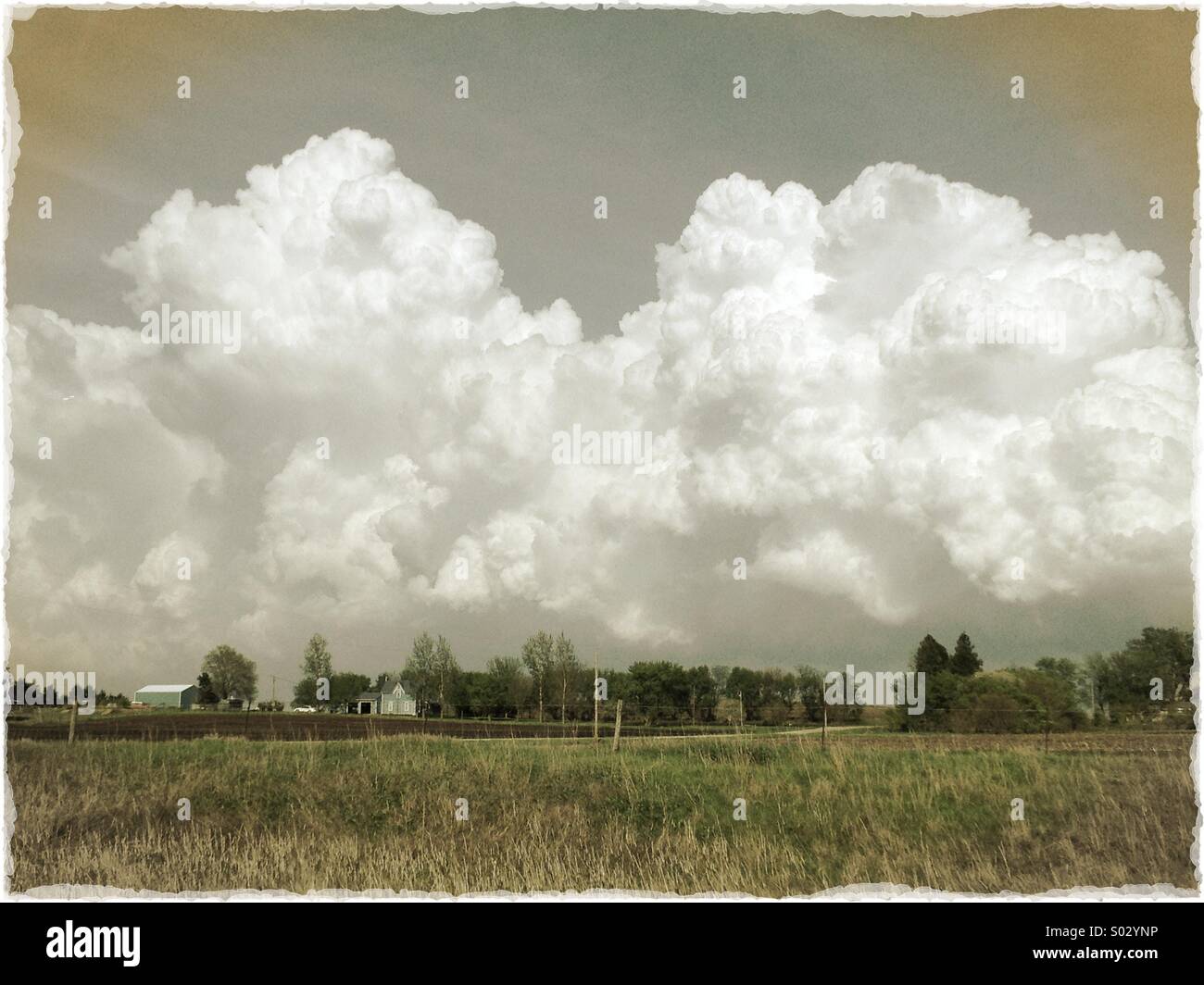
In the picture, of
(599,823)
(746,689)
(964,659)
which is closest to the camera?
(599,823)

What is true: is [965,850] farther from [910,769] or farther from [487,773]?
[487,773]

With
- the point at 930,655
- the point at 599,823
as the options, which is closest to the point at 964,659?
the point at 930,655

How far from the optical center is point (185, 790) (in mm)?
14945

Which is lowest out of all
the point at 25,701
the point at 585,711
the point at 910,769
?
the point at 585,711

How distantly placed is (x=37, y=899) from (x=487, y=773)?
7.20m

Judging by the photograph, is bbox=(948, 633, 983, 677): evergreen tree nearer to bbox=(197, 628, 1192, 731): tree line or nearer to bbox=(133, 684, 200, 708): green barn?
bbox=(197, 628, 1192, 731): tree line

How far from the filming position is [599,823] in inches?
551

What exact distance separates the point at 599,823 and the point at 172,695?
117ft

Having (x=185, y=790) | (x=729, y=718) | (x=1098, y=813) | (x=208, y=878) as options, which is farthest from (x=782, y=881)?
(x=729, y=718)

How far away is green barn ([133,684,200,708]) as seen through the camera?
37656 mm

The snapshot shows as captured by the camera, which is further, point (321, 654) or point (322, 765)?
point (321, 654)

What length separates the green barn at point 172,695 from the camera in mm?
37656

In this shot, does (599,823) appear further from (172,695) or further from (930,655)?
(930,655)

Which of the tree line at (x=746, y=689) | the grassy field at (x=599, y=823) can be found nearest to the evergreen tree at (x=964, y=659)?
the tree line at (x=746, y=689)
